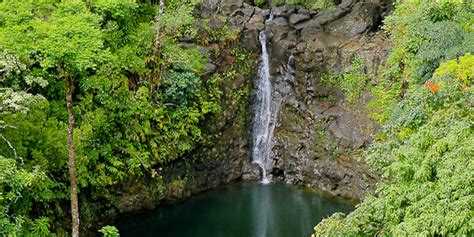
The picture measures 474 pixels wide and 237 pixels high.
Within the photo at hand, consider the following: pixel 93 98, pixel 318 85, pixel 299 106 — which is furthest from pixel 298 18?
pixel 93 98

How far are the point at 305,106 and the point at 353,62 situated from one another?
2.50 meters

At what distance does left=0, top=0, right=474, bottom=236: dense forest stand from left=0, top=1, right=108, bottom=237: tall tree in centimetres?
3

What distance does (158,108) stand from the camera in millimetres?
17219

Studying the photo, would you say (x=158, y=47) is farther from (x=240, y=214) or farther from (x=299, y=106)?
(x=240, y=214)

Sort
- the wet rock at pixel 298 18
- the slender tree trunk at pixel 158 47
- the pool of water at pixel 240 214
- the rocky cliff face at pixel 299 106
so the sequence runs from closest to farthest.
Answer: the pool of water at pixel 240 214
the slender tree trunk at pixel 158 47
the rocky cliff face at pixel 299 106
the wet rock at pixel 298 18

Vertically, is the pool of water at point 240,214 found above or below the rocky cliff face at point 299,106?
below

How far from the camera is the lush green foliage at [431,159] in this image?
665cm

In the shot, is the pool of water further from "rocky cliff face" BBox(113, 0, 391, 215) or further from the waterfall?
the waterfall

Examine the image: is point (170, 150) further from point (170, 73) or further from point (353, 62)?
point (353, 62)

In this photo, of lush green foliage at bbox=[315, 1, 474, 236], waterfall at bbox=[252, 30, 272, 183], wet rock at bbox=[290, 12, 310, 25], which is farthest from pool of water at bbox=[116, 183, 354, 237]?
wet rock at bbox=[290, 12, 310, 25]

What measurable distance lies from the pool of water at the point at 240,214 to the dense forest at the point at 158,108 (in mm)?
1058

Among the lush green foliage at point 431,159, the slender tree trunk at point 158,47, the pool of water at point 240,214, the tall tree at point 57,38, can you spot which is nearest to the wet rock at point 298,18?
the slender tree trunk at point 158,47

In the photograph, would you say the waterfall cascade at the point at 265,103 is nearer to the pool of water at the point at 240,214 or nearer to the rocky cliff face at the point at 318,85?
the rocky cliff face at the point at 318,85

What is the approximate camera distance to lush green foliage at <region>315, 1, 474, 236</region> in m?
6.65
